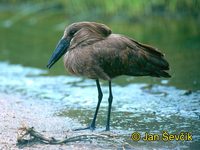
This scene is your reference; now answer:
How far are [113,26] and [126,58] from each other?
10260 mm

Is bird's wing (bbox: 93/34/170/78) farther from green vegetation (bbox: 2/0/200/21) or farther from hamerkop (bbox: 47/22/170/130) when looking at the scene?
green vegetation (bbox: 2/0/200/21)

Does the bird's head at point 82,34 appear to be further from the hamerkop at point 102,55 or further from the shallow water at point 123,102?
the shallow water at point 123,102

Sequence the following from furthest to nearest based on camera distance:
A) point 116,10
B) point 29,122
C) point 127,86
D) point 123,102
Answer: point 116,10 < point 127,86 < point 123,102 < point 29,122

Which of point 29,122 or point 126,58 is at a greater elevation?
point 126,58

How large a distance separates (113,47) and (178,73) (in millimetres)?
3960

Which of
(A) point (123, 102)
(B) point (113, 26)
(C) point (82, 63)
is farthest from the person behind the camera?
(B) point (113, 26)

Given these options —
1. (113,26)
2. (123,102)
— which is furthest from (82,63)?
(113,26)

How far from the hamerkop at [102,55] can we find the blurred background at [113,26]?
2.77m

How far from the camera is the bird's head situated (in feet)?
22.5

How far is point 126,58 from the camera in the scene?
690 cm

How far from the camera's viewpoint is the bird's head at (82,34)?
22.5ft

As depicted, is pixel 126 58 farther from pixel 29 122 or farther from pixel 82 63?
pixel 29 122

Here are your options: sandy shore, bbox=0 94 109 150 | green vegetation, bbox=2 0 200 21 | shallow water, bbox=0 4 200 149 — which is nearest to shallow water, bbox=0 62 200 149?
shallow water, bbox=0 4 200 149

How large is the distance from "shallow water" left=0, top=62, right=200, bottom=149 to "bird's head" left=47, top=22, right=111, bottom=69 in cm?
110
